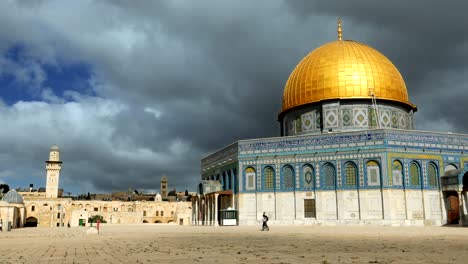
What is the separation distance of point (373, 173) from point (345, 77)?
9.44 m

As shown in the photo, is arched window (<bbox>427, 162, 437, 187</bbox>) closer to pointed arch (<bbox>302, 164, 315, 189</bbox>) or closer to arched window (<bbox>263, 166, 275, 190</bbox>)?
pointed arch (<bbox>302, 164, 315, 189</bbox>)

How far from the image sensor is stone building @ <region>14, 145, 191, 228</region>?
7445cm

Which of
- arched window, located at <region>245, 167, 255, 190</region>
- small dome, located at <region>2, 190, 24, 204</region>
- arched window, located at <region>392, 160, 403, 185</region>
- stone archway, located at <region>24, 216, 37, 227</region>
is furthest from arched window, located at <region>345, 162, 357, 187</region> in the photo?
stone archway, located at <region>24, 216, 37, 227</region>

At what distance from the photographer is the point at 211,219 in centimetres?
4134

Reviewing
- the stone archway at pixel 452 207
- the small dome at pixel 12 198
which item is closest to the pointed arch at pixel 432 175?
the stone archway at pixel 452 207

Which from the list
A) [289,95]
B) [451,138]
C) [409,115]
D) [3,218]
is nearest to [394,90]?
[409,115]

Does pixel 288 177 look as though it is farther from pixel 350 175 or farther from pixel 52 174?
pixel 52 174

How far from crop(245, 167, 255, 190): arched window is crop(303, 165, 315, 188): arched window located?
4287 millimetres

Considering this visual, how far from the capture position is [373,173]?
34250 mm

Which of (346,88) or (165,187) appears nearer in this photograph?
(346,88)

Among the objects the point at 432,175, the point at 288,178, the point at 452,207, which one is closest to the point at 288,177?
the point at 288,178

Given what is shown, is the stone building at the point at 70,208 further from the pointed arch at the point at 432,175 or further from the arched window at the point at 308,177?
the pointed arch at the point at 432,175

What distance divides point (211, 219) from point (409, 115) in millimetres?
20407

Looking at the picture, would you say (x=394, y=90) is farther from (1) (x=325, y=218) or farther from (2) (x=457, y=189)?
(1) (x=325, y=218)
